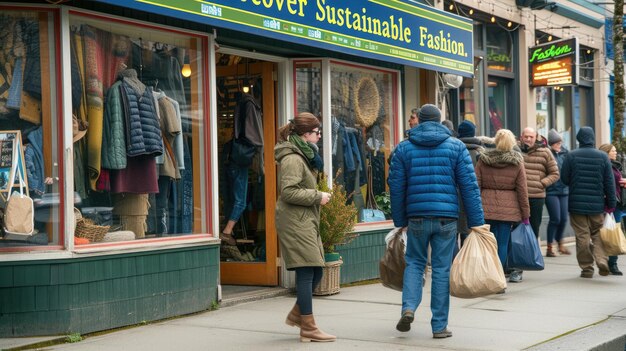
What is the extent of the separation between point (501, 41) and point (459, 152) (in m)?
9.71

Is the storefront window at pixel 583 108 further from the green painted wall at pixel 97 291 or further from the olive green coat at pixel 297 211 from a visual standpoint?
the olive green coat at pixel 297 211

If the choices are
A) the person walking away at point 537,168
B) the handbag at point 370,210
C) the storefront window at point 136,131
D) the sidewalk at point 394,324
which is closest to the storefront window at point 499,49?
the person walking away at point 537,168

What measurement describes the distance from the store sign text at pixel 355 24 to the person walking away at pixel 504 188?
6.07ft

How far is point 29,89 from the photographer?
8094 millimetres

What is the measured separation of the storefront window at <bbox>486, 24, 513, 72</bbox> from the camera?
16.7m

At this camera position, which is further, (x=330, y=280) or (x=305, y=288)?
(x=330, y=280)

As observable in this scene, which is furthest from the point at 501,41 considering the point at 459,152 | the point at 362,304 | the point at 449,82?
the point at 459,152

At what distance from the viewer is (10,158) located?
8.07 metres

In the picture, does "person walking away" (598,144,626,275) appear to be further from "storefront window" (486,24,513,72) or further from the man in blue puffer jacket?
the man in blue puffer jacket

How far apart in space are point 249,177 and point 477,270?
4.16 m

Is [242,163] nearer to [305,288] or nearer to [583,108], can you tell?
[305,288]

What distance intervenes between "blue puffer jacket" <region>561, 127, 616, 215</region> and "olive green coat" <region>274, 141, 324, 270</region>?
540 centimetres

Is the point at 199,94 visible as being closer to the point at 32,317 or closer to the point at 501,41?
the point at 32,317

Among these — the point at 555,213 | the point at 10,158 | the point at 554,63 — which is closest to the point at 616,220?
the point at 555,213
